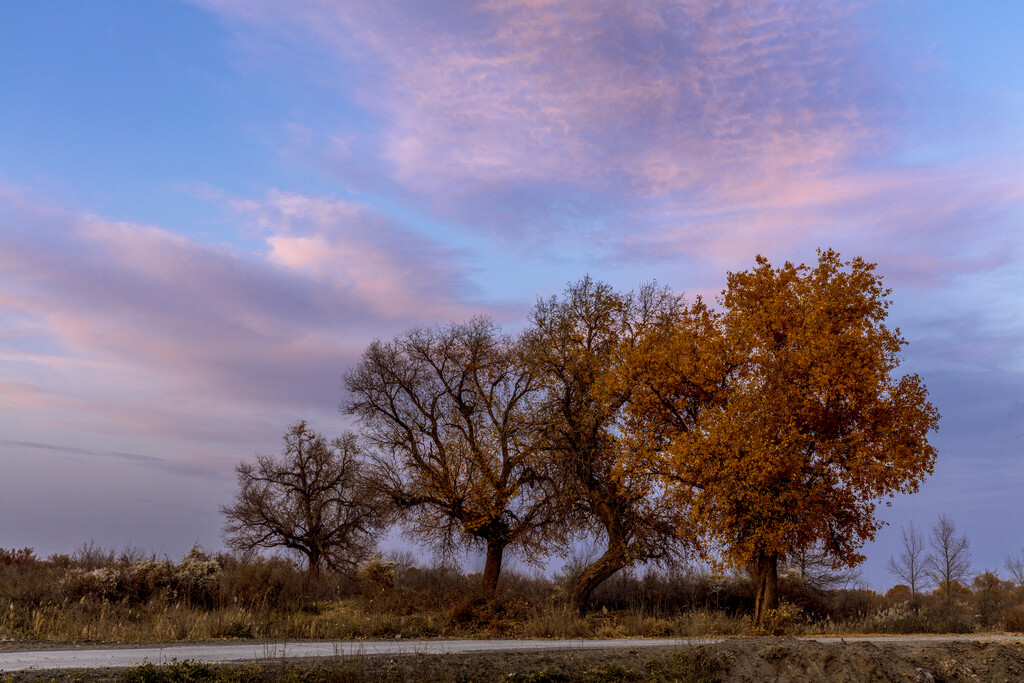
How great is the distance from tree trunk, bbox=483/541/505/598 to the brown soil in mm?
13127

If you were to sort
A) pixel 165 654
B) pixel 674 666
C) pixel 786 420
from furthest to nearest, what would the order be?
1. pixel 786 420
2. pixel 165 654
3. pixel 674 666

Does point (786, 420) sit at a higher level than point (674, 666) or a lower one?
higher

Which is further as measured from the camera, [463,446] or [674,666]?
[463,446]

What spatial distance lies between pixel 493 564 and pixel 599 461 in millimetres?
5422

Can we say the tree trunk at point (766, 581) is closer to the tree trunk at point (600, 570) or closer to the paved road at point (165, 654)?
the tree trunk at point (600, 570)

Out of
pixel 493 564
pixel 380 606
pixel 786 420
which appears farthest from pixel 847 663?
pixel 380 606

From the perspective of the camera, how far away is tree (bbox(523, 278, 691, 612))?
24.8 m

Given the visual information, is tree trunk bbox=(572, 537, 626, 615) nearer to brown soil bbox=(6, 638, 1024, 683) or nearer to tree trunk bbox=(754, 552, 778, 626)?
tree trunk bbox=(754, 552, 778, 626)

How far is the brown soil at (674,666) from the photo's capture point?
11172mm

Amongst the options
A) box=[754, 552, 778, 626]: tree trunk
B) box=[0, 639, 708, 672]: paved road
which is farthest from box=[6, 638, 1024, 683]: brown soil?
box=[754, 552, 778, 626]: tree trunk

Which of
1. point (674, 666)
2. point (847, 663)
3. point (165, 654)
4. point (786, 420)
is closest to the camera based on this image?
point (674, 666)

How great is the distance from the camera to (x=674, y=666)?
12.5m

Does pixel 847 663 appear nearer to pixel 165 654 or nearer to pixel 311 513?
pixel 165 654

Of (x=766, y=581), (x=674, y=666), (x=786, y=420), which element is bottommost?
(x=674, y=666)
